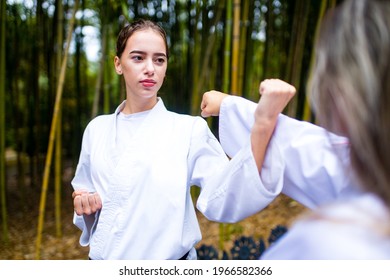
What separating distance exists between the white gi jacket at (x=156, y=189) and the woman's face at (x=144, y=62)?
0.22 feet

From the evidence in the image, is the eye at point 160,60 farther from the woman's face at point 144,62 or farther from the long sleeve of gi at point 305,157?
the long sleeve of gi at point 305,157

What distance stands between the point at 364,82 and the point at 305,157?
298mm

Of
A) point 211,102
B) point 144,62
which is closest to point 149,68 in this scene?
point 144,62

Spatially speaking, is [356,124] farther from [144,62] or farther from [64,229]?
[64,229]

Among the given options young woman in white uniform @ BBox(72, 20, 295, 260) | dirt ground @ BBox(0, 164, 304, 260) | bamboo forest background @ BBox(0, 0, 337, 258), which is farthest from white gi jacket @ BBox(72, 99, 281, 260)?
dirt ground @ BBox(0, 164, 304, 260)

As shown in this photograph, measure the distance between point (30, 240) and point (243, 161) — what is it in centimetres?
152

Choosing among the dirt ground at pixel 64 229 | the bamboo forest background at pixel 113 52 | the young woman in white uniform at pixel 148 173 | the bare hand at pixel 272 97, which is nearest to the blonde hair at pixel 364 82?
the bare hand at pixel 272 97

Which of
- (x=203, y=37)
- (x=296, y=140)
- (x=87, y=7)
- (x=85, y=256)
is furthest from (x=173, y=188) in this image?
(x=87, y=7)

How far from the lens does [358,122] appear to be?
14.0 inches

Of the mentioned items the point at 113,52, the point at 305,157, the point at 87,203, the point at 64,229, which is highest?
the point at 113,52

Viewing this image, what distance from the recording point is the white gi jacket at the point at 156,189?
2.30 feet

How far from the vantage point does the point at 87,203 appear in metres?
0.72

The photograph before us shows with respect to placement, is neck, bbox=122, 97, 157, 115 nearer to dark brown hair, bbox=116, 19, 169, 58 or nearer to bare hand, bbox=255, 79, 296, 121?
dark brown hair, bbox=116, 19, 169, 58

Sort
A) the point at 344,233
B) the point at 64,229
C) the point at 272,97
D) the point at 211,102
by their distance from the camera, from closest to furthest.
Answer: the point at 344,233
the point at 272,97
the point at 211,102
the point at 64,229
